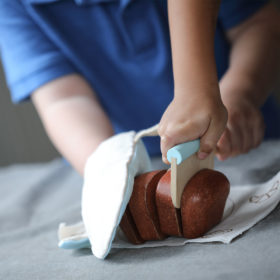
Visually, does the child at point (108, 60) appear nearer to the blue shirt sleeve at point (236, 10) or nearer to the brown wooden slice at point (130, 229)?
the blue shirt sleeve at point (236, 10)

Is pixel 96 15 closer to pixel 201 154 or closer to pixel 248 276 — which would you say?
pixel 201 154

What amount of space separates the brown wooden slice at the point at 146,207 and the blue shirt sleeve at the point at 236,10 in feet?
1.55

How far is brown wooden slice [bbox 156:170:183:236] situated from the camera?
0.39 meters

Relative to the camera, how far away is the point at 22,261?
455 mm

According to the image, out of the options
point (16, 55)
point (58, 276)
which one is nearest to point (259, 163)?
point (58, 276)

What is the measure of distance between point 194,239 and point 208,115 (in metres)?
0.12

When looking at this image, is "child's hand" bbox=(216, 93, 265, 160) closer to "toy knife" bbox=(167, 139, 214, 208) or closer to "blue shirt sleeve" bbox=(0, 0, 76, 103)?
"toy knife" bbox=(167, 139, 214, 208)

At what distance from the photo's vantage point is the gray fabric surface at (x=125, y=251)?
1.06 feet

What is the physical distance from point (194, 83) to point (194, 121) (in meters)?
0.05

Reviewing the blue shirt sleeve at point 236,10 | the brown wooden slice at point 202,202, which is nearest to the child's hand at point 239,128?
the brown wooden slice at point 202,202

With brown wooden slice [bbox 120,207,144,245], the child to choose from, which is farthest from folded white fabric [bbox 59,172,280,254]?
the child

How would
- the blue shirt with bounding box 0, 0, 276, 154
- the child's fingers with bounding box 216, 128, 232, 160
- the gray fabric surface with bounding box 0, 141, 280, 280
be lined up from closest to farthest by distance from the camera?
1. the gray fabric surface with bounding box 0, 141, 280, 280
2. the child's fingers with bounding box 216, 128, 232, 160
3. the blue shirt with bounding box 0, 0, 276, 154

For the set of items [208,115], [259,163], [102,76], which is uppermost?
[208,115]

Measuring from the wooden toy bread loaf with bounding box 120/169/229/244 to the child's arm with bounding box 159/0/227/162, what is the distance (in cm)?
3
